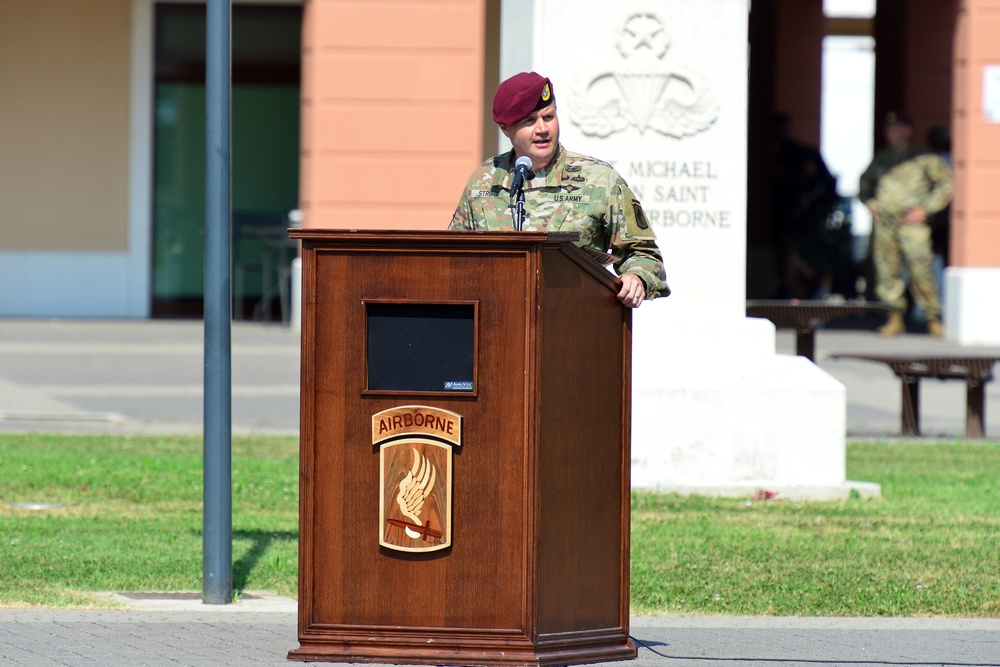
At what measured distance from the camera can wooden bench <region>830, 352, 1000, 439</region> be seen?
11.0 metres

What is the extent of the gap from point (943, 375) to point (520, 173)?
6.43 meters

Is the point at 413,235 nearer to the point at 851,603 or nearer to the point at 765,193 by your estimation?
the point at 851,603

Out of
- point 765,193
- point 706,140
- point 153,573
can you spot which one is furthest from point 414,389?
point 765,193

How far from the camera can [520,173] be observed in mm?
5285

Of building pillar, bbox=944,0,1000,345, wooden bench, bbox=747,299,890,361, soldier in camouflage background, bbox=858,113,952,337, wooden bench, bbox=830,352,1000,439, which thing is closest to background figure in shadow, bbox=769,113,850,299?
soldier in camouflage background, bbox=858,113,952,337

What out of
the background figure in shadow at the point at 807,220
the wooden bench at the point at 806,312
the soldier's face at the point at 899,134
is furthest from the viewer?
the background figure in shadow at the point at 807,220

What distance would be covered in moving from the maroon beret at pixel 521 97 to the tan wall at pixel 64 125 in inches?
636

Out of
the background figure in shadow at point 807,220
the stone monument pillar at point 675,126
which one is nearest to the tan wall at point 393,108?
the background figure in shadow at point 807,220

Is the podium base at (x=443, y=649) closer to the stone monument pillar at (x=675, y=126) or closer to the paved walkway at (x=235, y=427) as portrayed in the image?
the paved walkway at (x=235, y=427)

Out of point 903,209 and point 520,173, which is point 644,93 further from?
point 903,209

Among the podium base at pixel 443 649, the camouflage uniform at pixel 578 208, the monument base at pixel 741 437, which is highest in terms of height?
the camouflage uniform at pixel 578 208

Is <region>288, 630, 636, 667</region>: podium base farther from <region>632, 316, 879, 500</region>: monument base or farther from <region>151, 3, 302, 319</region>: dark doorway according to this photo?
<region>151, 3, 302, 319</region>: dark doorway

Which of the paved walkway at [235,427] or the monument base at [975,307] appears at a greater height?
the monument base at [975,307]

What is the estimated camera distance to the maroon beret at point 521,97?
5.33 meters
